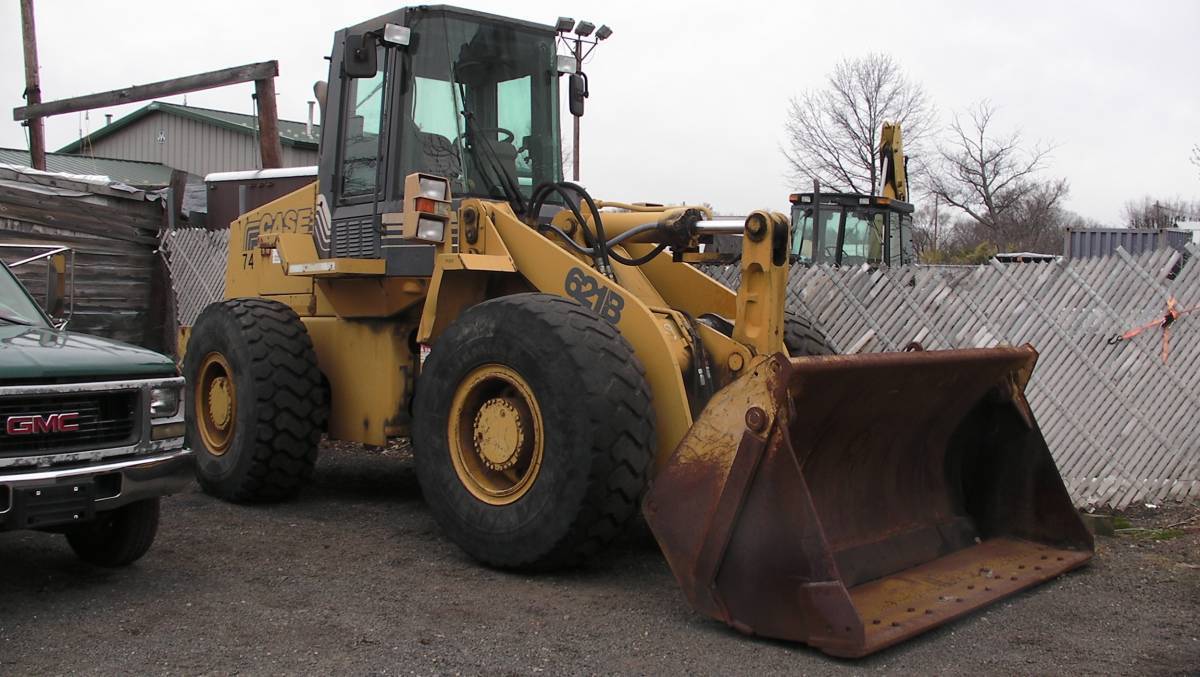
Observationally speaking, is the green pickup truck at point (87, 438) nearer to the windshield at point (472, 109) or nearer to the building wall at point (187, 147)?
the windshield at point (472, 109)

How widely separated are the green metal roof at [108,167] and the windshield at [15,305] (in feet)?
90.5

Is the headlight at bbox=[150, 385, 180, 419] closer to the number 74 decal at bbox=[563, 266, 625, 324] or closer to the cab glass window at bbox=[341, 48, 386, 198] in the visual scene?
the number 74 decal at bbox=[563, 266, 625, 324]

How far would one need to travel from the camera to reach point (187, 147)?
3666 centimetres

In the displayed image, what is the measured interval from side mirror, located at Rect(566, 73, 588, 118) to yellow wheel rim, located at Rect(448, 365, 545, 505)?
2.76 metres

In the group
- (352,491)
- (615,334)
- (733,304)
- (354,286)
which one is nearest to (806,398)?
(615,334)

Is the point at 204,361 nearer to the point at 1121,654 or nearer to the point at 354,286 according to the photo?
the point at 354,286

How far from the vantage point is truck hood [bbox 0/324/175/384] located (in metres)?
4.91

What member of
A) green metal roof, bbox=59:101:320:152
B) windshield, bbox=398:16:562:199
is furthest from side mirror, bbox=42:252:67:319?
green metal roof, bbox=59:101:320:152

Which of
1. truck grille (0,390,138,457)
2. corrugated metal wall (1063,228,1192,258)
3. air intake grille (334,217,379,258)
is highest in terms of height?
corrugated metal wall (1063,228,1192,258)

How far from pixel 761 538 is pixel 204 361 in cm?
480

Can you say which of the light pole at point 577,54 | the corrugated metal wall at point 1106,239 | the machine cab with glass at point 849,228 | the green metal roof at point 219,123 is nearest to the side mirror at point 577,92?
the light pole at point 577,54

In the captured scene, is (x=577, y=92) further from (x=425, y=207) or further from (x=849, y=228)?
(x=849, y=228)

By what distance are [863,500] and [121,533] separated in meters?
3.80

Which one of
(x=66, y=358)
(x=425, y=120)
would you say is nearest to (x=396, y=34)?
(x=425, y=120)
